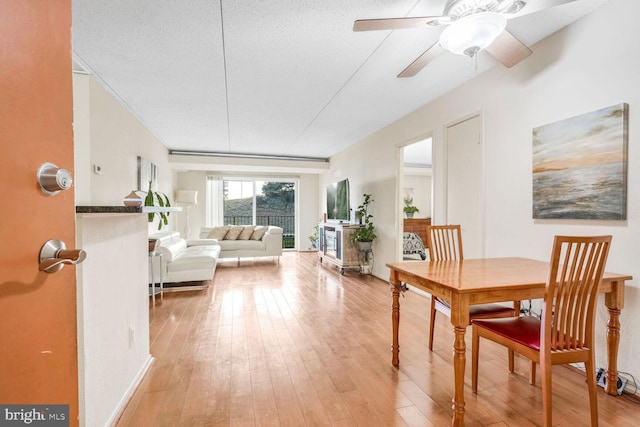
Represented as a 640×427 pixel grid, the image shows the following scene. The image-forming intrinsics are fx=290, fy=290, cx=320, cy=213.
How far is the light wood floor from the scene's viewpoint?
1.55 metres

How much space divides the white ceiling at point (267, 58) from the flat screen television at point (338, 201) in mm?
1492

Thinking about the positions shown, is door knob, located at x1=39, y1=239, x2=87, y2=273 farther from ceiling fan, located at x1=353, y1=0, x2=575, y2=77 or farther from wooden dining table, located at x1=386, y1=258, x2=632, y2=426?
ceiling fan, located at x1=353, y1=0, x2=575, y2=77

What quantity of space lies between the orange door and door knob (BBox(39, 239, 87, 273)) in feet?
0.04

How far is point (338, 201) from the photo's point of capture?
18.9 ft

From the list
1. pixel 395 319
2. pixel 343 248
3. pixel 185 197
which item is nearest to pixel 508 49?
pixel 395 319

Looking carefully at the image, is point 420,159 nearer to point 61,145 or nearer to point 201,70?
point 201,70

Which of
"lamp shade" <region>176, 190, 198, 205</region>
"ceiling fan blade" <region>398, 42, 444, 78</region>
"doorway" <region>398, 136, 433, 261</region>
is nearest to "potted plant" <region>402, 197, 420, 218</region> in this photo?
"doorway" <region>398, 136, 433, 261</region>

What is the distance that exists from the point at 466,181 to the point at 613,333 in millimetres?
1690

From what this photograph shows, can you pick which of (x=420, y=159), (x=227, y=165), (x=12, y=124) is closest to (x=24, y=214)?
(x=12, y=124)

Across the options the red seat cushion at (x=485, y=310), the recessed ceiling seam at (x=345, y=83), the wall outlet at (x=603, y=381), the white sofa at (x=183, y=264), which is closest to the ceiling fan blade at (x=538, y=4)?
the recessed ceiling seam at (x=345, y=83)

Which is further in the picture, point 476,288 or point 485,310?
point 485,310

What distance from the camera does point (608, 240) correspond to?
1370 mm

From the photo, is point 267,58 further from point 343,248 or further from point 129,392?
point 343,248

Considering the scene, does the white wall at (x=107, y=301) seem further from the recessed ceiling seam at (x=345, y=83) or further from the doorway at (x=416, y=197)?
the doorway at (x=416, y=197)
